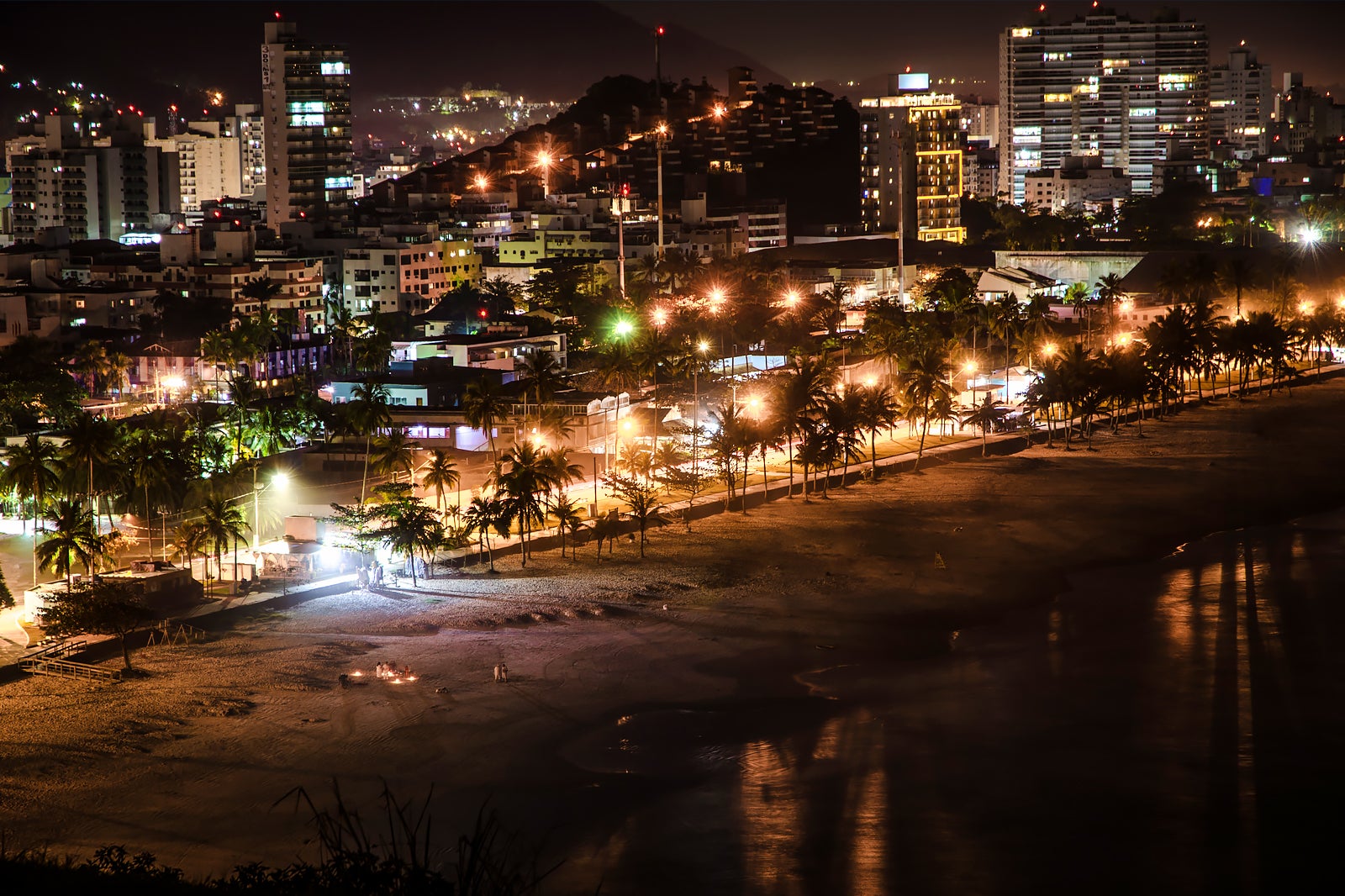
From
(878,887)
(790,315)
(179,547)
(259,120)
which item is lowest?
(878,887)

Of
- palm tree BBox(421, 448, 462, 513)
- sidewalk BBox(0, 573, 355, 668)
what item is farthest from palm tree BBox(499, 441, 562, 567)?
sidewalk BBox(0, 573, 355, 668)

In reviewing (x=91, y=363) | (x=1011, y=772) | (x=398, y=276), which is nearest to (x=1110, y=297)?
(x=398, y=276)

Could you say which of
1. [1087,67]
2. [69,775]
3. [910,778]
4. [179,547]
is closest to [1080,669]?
[910,778]

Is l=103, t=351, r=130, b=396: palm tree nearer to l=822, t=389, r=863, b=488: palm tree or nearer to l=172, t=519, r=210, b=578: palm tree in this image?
l=172, t=519, r=210, b=578: palm tree

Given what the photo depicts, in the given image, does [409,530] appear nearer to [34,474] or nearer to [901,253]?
[34,474]

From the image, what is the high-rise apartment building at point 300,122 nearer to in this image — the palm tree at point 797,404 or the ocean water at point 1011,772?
the palm tree at point 797,404

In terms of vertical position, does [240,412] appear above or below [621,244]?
below

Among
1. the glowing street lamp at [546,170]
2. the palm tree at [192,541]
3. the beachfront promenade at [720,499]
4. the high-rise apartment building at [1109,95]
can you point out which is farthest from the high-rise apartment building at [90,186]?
the high-rise apartment building at [1109,95]

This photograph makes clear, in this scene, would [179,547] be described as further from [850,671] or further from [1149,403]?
[1149,403]
